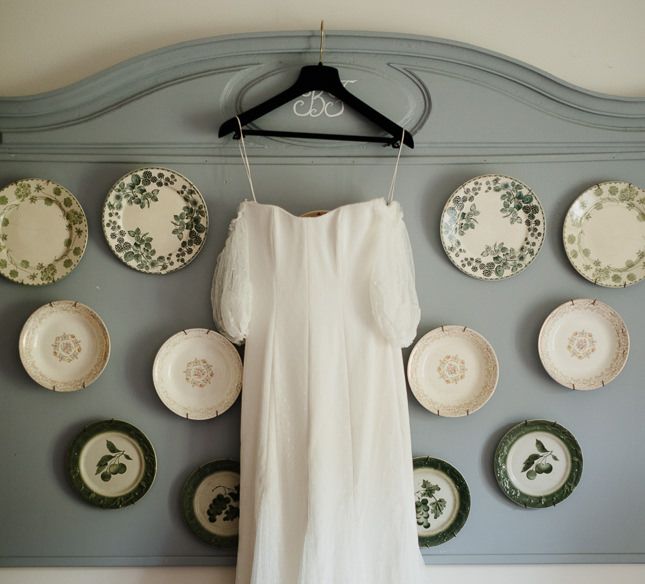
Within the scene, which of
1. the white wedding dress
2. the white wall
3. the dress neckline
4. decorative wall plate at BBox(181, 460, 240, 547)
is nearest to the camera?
the white wedding dress

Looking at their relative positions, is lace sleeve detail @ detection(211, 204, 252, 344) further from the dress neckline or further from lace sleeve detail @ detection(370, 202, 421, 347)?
lace sleeve detail @ detection(370, 202, 421, 347)

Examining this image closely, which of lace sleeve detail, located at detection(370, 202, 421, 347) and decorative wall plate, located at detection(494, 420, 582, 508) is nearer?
lace sleeve detail, located at detection(370, 202, 421, 347)

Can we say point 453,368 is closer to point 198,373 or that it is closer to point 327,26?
point 198,373

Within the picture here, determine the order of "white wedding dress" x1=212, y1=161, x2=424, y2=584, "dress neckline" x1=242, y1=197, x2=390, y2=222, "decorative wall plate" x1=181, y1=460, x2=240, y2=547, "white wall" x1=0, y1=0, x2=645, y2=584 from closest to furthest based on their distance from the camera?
"white wedding dress" x1=212, y1=161, x2=424, y2=584 < "dress neckline" x1=242, y1=197, x2=390, y2=222 < "decorative wall plate" x1=181, y1=460, x2=240, y2=547 < "white wall" x1=0, y1=0, x2=645, y2=584

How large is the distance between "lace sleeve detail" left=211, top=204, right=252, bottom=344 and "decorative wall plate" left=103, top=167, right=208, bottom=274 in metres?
0.12

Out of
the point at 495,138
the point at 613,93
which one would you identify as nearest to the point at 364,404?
the point at 495,138

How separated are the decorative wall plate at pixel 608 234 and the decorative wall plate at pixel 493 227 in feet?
0.37

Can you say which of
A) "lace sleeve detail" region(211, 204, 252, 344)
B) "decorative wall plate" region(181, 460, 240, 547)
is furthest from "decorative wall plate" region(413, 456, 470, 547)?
"lace sleeve detail" region(211, 204, 252, 344)

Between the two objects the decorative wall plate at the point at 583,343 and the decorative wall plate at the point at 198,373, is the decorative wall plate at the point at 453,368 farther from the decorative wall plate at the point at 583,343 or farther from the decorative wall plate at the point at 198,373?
the decorative wall plate at the point at 198,373

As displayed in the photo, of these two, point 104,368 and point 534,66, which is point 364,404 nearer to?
point 104,368

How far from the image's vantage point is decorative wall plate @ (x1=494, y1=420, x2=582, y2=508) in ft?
5.52

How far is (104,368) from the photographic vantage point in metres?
1.68

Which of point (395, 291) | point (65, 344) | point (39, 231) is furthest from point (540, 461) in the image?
point (39, 231)

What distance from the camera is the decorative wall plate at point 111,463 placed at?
1.68 meters
